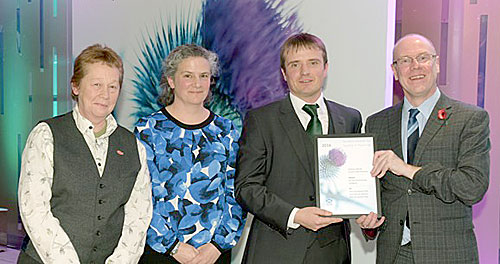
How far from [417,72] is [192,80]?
3.55 ft

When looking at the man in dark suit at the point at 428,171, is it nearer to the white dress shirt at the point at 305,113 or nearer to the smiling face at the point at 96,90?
the white dress shirt at the point at 305,113

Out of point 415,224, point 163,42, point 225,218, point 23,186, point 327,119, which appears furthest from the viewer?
point 163,42

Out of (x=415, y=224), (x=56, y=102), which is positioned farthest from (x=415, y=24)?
(x=56, y=102)

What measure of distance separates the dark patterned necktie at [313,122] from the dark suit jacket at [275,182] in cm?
3

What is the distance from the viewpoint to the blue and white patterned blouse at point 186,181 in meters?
2.64

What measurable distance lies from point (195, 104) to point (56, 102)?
4262mm

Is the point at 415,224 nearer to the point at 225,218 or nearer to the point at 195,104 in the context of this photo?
the point at 225,218

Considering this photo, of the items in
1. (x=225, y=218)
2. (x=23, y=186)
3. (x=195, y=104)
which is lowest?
(x=225, y=218)

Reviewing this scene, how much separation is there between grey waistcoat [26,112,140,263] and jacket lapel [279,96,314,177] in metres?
0.74

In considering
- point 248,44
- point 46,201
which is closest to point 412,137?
point 46,201

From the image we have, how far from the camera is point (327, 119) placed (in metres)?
2.60

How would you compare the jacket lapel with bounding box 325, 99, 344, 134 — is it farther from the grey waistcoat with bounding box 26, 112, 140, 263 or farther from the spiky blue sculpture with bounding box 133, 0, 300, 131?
the spiky blue sculpture with bounding box 133, 0, 300, 131

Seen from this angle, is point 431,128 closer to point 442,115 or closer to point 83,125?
point 442,115

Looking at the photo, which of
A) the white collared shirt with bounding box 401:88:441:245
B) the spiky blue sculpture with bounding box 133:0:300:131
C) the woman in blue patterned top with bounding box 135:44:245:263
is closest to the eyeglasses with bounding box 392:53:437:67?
the white collared shirt with bounding box 401:88:441:245
